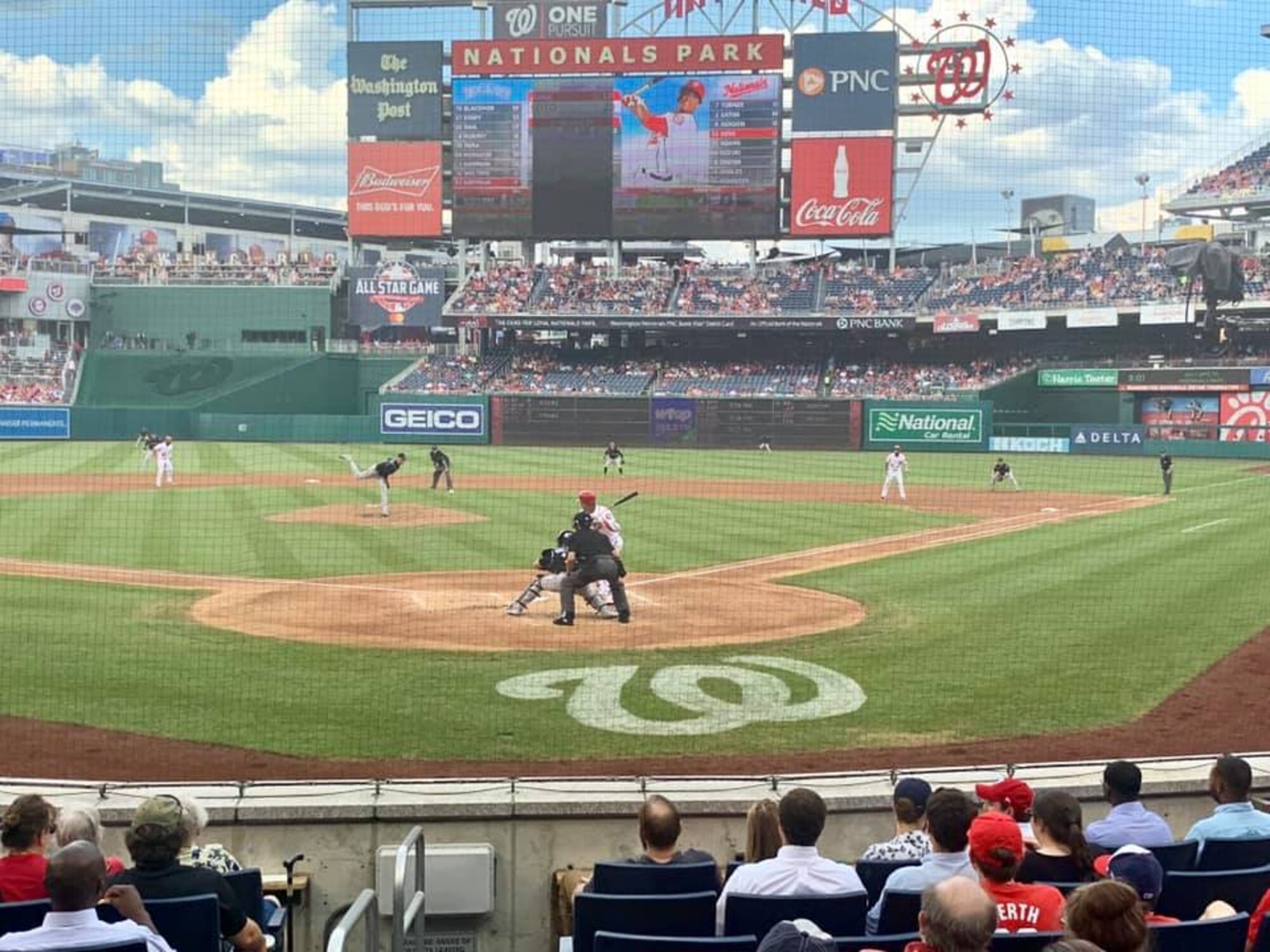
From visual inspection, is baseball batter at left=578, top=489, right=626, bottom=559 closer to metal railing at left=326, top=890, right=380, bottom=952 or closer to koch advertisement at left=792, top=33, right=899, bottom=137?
metal railing at left=326, top=890, right=380, bottom=952

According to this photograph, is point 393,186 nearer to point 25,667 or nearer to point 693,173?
point 693,173

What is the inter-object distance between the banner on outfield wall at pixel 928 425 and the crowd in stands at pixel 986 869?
4411 cm

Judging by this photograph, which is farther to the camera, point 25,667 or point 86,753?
point 25,667

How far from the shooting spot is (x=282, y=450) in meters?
46.1

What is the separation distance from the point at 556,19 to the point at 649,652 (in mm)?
46419

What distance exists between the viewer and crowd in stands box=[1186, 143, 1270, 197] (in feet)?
189

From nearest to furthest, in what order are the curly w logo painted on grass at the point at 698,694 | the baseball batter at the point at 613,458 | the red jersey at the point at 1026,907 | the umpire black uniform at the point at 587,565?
the red jersey at the point at 1026,907 < the curly w logo painted on grass at the point at 698,694 < the umpire black uniform at the point at 587,565 < the baseball batter at the point at 613,458

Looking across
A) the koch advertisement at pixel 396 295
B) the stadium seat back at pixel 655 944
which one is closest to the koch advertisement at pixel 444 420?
the koch advertisement at pixel 396 295

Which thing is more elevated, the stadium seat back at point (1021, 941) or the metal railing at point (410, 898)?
the stadium seat back at point (1021, 941)

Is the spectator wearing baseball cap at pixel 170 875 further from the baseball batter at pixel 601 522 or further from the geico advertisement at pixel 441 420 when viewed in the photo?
the geico advertisement at pixel 441 420

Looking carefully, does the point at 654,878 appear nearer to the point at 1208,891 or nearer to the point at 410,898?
the point at 410,898

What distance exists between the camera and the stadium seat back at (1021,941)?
399 centimetres

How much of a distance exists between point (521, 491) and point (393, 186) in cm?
2853

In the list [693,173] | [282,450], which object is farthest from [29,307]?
[693,173]
